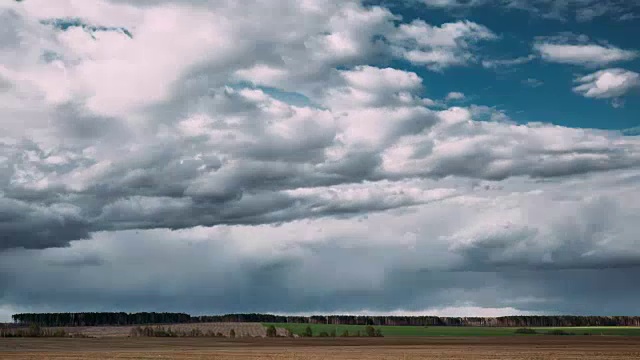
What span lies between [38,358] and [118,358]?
9.67m

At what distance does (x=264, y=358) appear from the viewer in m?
97.2

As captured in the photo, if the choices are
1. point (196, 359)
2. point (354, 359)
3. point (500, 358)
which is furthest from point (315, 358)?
point (500, 358)

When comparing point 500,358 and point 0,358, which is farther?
point 0,358

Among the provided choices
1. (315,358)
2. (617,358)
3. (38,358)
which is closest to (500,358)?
(617,358)

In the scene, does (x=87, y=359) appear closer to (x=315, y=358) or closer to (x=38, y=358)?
(x=38, y=358)

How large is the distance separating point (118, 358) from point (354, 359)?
29.4 meters

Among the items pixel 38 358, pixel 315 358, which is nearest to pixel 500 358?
pixel 315 358

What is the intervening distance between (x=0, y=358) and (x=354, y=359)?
151ft

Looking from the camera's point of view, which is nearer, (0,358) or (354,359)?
(354,359)

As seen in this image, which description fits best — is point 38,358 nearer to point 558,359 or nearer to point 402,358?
point 402,358

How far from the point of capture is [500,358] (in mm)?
93125

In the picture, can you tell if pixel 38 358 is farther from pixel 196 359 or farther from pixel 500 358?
pixel 500 358

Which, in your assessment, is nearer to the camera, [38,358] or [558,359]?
[558,359]

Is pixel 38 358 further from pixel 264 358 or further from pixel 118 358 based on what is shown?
pixel 264 358
